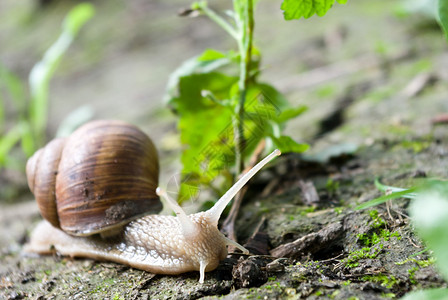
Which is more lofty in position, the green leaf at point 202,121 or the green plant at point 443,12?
the green plant at point 443,12

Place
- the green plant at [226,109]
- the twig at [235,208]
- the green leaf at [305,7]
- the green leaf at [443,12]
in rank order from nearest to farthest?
the green leaf at [443,12] < the green leaf at [305,7] < the twig at [235,208] < the green plant at [226,109]

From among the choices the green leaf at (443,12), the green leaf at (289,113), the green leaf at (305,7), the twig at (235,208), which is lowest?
the twig at (235,208)

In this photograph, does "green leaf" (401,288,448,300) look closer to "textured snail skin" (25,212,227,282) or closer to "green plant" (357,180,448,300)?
"green plant" (357,180,448,300)

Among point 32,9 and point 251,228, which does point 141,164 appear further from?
point 32,9

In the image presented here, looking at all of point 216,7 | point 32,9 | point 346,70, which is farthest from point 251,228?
point 32,9

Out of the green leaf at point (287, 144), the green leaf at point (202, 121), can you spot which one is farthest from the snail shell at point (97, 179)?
the green leaf at point (287, 144)

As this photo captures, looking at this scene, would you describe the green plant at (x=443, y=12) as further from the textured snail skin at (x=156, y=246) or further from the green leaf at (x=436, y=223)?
the textured snail skin at (x=156, y=246)

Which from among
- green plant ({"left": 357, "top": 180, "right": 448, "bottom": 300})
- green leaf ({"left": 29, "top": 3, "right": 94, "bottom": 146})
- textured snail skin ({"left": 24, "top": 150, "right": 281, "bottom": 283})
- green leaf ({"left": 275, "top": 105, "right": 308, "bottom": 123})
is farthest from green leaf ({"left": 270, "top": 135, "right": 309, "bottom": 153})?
green leaf ({"left": 29, "top": 3, "right": 94, "bottom": 146})
